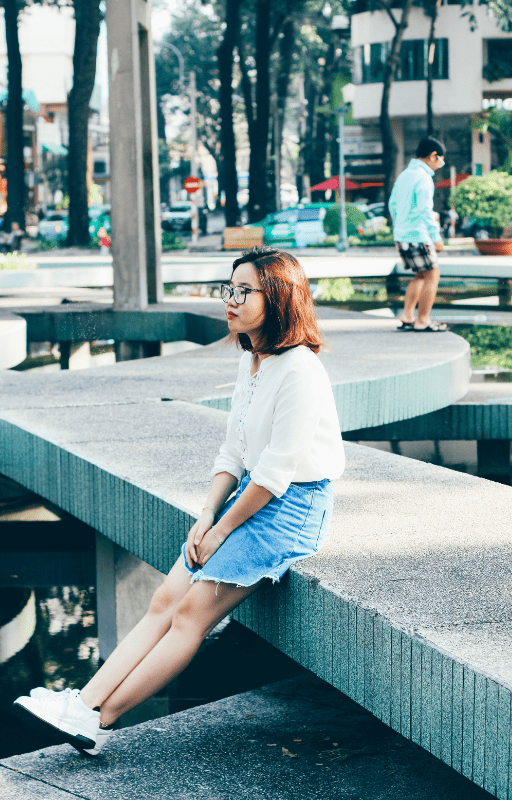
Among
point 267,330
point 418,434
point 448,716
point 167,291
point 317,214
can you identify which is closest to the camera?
point 448,716

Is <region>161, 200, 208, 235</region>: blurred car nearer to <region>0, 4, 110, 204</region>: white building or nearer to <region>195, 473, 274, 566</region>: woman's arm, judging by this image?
<region>0, 4, 110, 204</region>: white building

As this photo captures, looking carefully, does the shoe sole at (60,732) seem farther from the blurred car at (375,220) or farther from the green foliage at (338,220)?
the blurred car at (375,220)

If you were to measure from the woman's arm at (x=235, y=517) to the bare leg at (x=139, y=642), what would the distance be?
11 cm

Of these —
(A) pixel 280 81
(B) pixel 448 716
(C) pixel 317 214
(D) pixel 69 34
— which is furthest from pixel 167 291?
(D) pixel 69 34

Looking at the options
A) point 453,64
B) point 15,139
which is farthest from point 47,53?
point 15,139

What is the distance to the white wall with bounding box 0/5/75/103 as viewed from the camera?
261 feet

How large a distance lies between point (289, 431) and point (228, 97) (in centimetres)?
3206

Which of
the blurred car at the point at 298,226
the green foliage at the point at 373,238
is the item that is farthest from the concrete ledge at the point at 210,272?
the green foliage at the point at 373,238

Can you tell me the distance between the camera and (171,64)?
61500 mm

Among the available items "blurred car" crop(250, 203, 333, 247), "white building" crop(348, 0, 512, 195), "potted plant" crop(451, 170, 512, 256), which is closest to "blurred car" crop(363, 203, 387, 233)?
"blurred car" crop(250, 203, 333, 247)

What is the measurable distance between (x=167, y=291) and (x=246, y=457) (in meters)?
14.0

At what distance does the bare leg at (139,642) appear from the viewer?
3123 mm

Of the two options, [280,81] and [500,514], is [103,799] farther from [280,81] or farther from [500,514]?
[280,81]

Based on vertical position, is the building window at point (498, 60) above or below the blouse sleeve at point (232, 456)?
above
